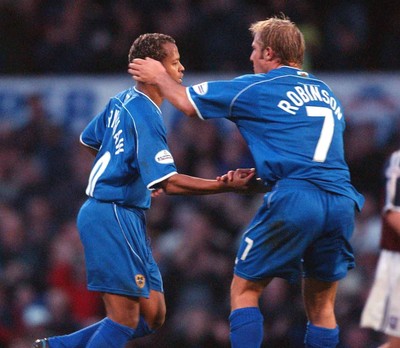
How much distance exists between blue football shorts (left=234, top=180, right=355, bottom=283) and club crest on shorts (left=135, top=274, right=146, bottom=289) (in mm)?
573

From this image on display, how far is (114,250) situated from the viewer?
609cm

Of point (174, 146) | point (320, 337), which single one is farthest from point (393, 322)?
point (174, 146)

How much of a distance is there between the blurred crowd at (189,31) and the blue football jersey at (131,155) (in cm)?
491

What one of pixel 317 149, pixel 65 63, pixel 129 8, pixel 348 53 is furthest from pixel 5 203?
pixel 317 149

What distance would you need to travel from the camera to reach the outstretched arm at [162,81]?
5.87 metres

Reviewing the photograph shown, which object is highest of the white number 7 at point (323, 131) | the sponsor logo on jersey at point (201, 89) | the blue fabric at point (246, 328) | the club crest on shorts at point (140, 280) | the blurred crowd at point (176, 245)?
the sponsor logo on jersey at point (201, 89)

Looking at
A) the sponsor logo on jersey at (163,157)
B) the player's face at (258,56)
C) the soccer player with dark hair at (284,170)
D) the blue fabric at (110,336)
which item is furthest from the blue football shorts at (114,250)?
the player's face at (258,56)

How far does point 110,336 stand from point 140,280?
0.36 metres

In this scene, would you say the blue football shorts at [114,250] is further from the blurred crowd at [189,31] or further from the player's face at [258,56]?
the blurred crowd at [189,31]

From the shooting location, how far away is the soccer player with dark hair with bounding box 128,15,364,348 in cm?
573

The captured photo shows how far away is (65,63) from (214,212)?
291 cm

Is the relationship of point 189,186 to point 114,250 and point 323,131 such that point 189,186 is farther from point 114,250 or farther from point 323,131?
point 323,131

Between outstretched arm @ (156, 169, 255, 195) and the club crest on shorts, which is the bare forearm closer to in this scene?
outstretched arm @ (156, 169, 255, 195)

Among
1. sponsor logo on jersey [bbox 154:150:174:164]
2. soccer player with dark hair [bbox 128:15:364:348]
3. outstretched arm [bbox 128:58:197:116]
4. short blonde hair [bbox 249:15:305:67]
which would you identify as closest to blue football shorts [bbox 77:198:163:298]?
sponsor logo on jersey [bbox 154:150:174:164]
